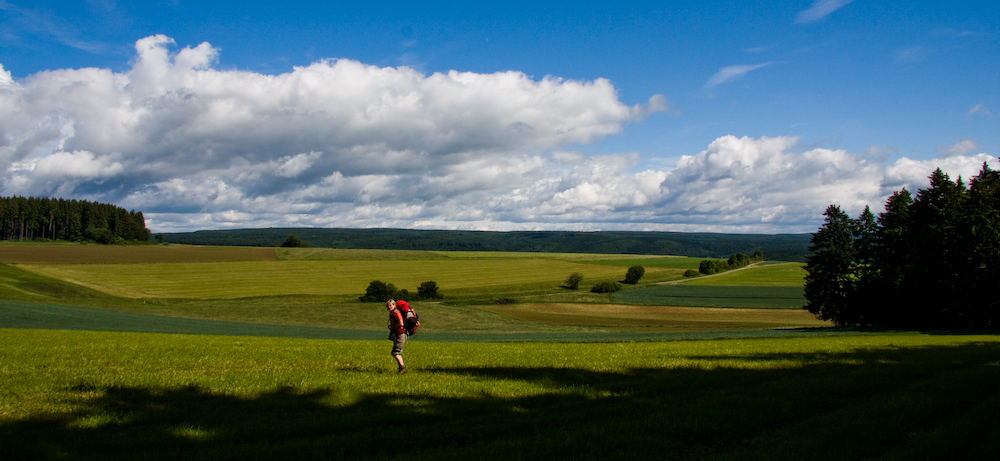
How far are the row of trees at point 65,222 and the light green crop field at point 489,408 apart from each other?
158118 mm

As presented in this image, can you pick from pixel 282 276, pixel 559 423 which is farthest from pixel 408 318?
pixel 282 276

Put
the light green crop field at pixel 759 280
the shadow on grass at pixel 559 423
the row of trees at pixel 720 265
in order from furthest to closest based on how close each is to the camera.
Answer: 1. the row of trees at pixel 720 265
2. the light green crop field at pixel 759 280
3. the shadow on grass at pixel 559 423

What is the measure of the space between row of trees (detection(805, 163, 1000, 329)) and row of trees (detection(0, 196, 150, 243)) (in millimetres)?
159662

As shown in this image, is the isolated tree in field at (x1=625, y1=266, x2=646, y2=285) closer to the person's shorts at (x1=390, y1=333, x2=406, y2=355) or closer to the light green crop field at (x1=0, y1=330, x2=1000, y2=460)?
the light green crop field at (x1=0, y1=330, x2=1000, y2=460)

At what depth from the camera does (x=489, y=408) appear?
10.0 meters

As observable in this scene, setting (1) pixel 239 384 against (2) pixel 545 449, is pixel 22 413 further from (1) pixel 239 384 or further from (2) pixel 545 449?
(2) pixel 545 449

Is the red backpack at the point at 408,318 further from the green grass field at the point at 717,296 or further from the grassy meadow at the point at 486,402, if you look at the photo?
the green grass field at the point at 717,296

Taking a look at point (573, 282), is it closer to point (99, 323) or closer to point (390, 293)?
point (390, 293)

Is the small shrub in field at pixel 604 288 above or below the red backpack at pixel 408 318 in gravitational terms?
below

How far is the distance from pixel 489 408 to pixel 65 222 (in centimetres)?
19148

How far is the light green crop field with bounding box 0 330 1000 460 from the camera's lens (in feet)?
24.6

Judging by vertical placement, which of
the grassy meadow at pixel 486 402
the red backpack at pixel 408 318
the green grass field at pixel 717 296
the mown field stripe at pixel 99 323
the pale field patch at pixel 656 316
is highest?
the red backpack at pixel 408 318

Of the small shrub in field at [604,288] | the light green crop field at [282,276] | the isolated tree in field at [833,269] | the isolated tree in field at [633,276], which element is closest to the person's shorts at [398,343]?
the isolated tree in field at [833,269]

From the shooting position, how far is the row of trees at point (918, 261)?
40688 millimetres
